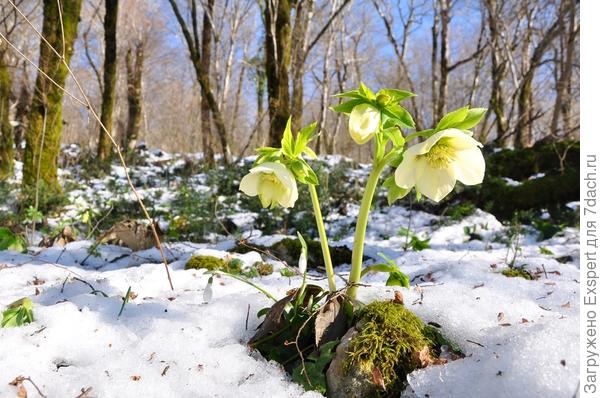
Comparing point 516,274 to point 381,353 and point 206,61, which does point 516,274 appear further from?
point 206,61

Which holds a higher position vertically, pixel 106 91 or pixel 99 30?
pixel 99 30

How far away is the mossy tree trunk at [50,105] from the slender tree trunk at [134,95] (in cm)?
411

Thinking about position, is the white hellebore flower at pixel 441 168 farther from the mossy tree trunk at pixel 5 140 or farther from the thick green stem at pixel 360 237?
the mossy tree trunk at pixel 5 140

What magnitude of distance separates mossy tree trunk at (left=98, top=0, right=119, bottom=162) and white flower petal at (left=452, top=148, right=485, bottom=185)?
7342 mm

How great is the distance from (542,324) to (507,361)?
203 millimetres

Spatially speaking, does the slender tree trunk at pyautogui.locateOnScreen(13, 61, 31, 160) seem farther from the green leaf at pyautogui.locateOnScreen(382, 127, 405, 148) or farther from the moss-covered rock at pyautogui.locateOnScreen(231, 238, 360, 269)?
the green leaf at pyautogui.locateOnScreen(382, 127, 405, 148)

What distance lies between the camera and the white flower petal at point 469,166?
3.83 feet

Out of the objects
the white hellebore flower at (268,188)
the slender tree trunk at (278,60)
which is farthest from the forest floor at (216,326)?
the slender tree trunk at (278,60)

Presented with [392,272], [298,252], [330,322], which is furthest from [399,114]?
[298,252]

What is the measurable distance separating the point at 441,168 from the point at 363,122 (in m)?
0.26

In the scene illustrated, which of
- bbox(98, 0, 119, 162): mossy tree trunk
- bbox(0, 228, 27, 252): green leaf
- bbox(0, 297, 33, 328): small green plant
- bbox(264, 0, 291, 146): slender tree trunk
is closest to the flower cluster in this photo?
bbox(0, 297, 33, 328): small green plant

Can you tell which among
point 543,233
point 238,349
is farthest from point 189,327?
point 543,233
